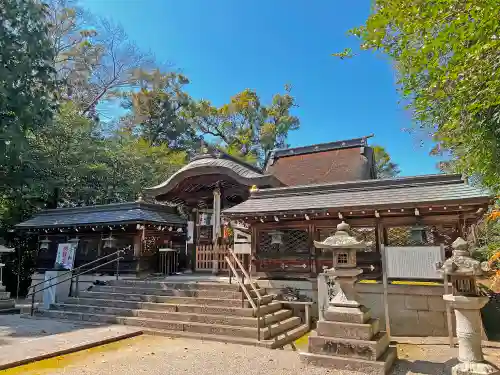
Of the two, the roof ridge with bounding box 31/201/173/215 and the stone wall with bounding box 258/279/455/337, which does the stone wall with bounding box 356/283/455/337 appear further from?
the roof ridge with bounding box 31/201/173/215

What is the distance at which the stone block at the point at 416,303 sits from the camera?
8.19 metres

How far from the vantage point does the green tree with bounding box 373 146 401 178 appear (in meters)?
33.6

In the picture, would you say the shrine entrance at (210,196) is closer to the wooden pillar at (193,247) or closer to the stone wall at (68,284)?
the wooden pillar at (193,247)

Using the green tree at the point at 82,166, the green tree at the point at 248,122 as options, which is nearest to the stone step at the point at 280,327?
the green tree at the point at 82,166

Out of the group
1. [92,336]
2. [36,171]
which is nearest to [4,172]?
[36,171]

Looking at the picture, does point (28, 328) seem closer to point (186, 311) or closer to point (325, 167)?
point (186, 311)

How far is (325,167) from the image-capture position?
52.1 feet

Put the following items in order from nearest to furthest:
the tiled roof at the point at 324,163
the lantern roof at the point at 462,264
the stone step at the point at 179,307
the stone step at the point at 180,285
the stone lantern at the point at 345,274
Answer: the lantern roof at the point at 462,264 → the stone lantern at the point at 345,274 → the stone step at the point at 179,307 → the stone step at the point at 180,285 → the tiled roof at the point at 324,163

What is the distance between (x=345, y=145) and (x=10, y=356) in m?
14.9

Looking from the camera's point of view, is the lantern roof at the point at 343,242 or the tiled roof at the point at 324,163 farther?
the tiled roof at the point at 324,163

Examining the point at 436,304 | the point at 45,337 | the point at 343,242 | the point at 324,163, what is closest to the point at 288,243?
the point at 436,304

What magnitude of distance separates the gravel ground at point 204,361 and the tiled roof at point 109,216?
21.8 ft

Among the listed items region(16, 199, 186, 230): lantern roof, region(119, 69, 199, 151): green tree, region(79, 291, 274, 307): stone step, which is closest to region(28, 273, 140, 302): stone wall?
region(79, 291, 274, 307): stone step

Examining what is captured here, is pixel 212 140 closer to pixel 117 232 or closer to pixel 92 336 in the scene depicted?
pixel 117 232
